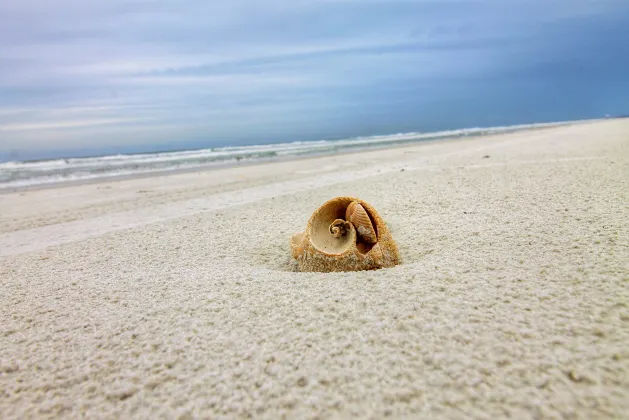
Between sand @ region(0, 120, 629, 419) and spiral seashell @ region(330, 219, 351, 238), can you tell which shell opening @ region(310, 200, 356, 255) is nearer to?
spiral seashell @ region(330, 219, 351, 238)

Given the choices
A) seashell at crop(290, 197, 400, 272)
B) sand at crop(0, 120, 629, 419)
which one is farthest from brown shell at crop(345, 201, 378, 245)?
sand at crop(0, 120, 629, 419)

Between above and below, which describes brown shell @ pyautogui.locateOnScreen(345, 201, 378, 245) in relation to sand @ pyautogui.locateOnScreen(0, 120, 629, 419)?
above

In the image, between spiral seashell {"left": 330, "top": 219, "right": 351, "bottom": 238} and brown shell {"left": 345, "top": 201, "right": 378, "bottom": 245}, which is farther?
spiral seashell {"left": 330, "top": 219, "right": 351, "bottom": 238}

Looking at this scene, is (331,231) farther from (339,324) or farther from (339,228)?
(339,324)

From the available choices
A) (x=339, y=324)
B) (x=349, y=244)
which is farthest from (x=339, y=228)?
(x=339, y=324)

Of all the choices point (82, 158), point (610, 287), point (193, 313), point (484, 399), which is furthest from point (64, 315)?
point (82, 158)

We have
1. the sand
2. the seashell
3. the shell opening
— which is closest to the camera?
the sand

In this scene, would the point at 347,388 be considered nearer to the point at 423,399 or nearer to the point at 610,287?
the point at 423,399

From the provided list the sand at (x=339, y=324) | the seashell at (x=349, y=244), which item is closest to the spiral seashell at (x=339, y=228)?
the seashell at (x=349, y=244)
